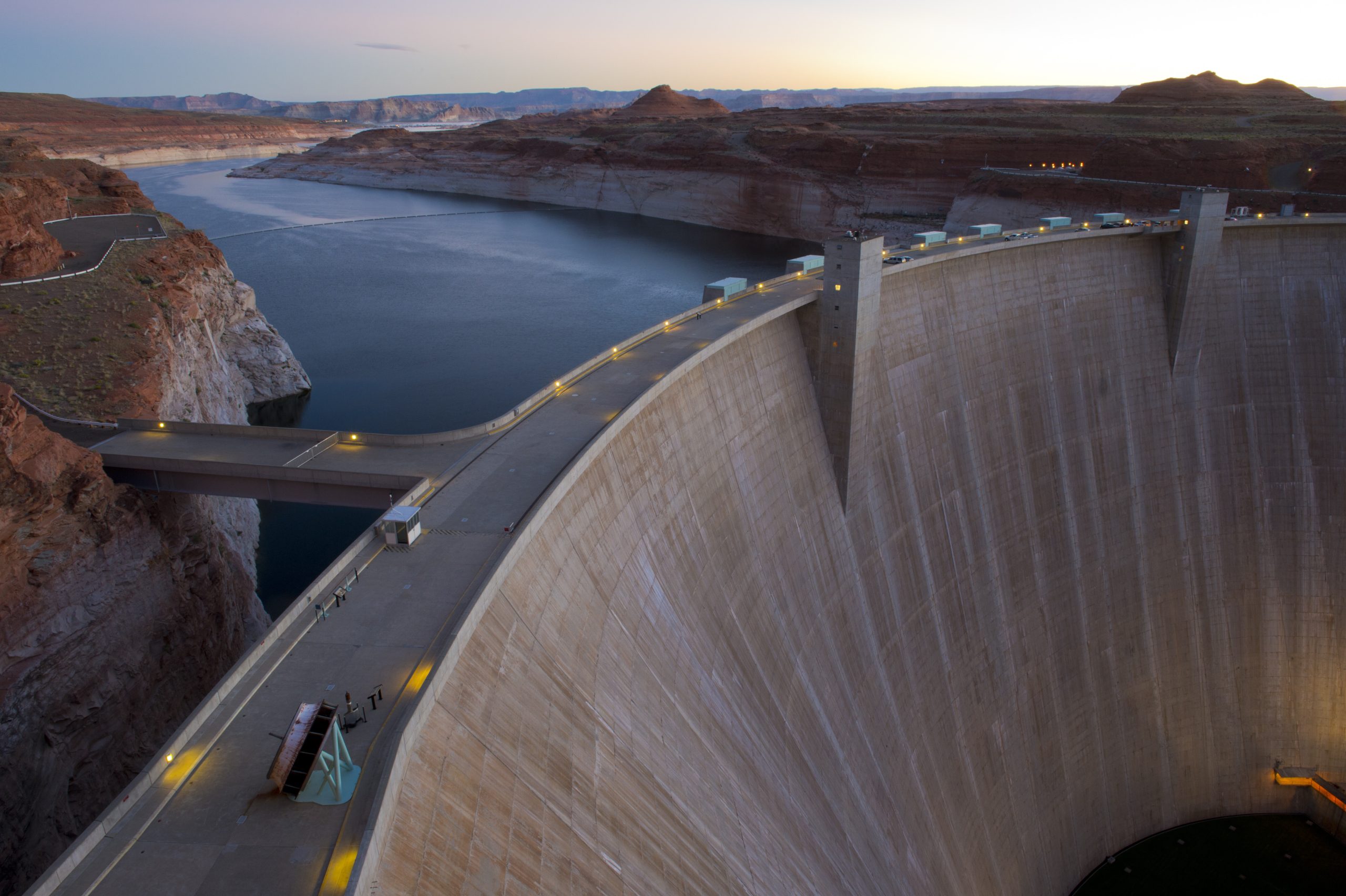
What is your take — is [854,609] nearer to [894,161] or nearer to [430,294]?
[430,294]

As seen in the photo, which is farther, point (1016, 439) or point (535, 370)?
point (535, 370)

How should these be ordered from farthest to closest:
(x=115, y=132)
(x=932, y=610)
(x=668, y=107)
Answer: (x=668, y=107), (x=115, y=132), (x=932, y=610)

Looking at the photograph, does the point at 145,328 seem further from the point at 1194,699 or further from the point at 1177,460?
the point at 1194,699

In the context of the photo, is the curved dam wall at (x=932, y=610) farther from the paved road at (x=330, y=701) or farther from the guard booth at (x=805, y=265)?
the guard booth at (x=805, y=265)

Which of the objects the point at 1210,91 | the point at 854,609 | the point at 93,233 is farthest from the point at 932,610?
the point at 1210,91

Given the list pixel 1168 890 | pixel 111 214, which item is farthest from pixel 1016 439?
pixel 111 214

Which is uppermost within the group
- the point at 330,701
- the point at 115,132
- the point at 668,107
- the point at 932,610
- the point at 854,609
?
the point at 668,107
